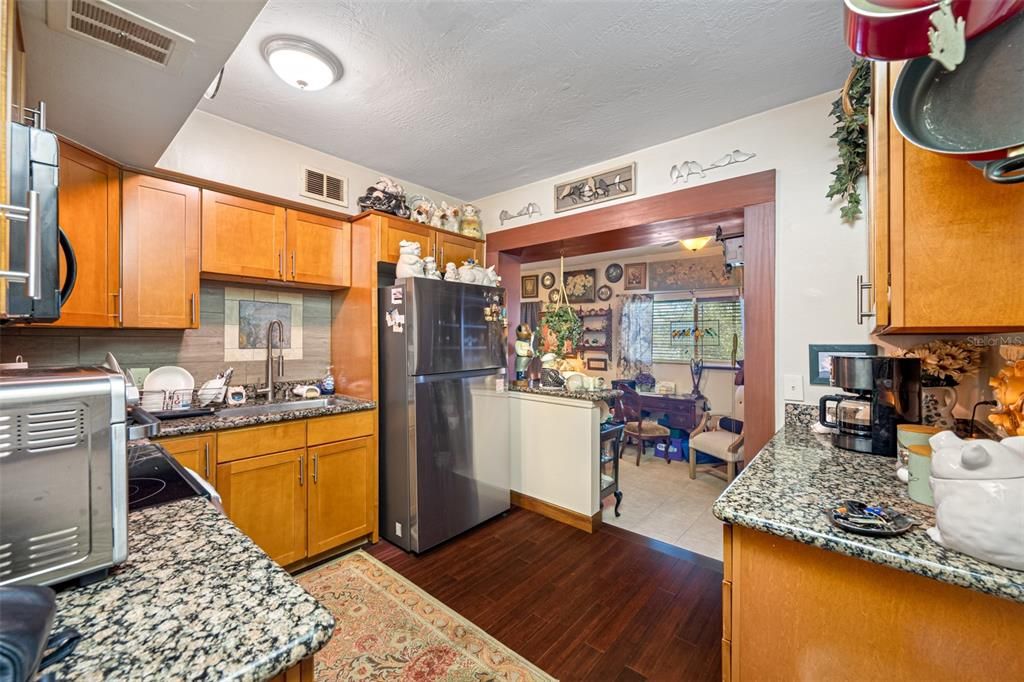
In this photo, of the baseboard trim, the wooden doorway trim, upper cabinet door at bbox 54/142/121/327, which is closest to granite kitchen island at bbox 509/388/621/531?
the baseboard trim

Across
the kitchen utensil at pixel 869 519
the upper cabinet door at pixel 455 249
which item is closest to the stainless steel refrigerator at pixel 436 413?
the upper cabinet door at pixel 455 249

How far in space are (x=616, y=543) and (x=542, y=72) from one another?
267cm

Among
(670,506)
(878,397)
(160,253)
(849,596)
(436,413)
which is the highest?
(160,253)

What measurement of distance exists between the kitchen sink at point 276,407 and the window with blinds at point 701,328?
405 centimetres

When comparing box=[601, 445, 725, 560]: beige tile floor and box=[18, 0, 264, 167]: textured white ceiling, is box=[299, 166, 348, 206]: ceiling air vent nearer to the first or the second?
box=[18, 0, 264, 167]: textured white ceiling

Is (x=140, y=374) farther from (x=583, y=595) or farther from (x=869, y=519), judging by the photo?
(x=869, y=519)

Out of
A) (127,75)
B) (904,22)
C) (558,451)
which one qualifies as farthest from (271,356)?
(904,22)

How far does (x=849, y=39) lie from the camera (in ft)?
2.56

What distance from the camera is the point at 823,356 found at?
1.95m

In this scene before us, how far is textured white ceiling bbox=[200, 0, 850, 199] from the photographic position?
153 centimetres

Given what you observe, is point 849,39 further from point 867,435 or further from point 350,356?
point 350,356

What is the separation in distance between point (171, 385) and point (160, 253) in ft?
2.31

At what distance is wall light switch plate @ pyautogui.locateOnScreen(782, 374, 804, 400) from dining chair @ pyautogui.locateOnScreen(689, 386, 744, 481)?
5.46 feet

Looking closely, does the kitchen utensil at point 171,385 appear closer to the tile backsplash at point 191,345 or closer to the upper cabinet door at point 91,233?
the tile backsplash at point 191,345
